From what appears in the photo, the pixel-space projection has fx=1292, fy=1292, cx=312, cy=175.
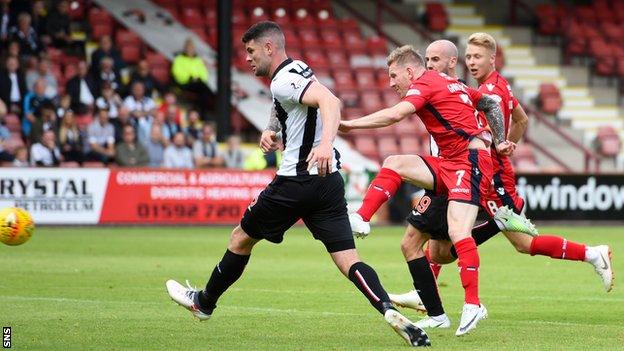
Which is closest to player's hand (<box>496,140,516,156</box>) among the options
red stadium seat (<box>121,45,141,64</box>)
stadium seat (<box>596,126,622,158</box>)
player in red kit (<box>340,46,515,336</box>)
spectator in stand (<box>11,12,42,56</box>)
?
player in red kit (<box>340,46,515,336</box>)

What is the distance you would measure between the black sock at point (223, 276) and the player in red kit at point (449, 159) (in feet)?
3.06

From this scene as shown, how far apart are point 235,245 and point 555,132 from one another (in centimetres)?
2166

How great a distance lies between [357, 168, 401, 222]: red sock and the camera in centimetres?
934

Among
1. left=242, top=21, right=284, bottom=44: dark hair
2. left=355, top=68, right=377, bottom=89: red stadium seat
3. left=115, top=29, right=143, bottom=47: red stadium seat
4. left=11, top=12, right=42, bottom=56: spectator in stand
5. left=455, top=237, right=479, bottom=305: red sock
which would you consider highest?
left=242, top=21, right=284, bottom=44: dark hair

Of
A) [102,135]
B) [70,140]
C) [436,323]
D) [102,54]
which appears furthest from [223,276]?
[102,54]

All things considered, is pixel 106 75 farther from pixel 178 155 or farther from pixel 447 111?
pixel 447 111

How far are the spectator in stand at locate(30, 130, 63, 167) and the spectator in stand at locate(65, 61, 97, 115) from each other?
1.86m

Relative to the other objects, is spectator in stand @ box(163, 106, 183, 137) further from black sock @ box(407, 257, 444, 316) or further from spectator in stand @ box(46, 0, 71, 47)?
black sock @ box(407, 257, 444, 316)

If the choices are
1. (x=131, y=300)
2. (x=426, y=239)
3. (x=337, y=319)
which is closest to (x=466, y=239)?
(x=426, y=239)

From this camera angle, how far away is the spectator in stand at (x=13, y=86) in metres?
23.4

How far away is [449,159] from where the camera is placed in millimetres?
9438

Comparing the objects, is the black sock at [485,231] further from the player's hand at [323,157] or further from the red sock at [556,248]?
the player's hand at [323,157]

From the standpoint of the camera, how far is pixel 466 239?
361 inches

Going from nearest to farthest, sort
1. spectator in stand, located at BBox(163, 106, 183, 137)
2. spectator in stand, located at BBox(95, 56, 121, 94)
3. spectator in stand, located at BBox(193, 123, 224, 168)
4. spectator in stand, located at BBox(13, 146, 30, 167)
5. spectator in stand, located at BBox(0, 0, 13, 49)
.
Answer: spectator in stand, located at BBox(13, 146, 30, 167)
spectator in stand, located at BBox(193, 123, 224, 168)
spectator in stand, located at BBox(163, 106, 183, 137)
spectator in stand, located at BBox(95, 56, 121, 94)
spectator in stand, located at BBox(0, 0, 13, 49)
